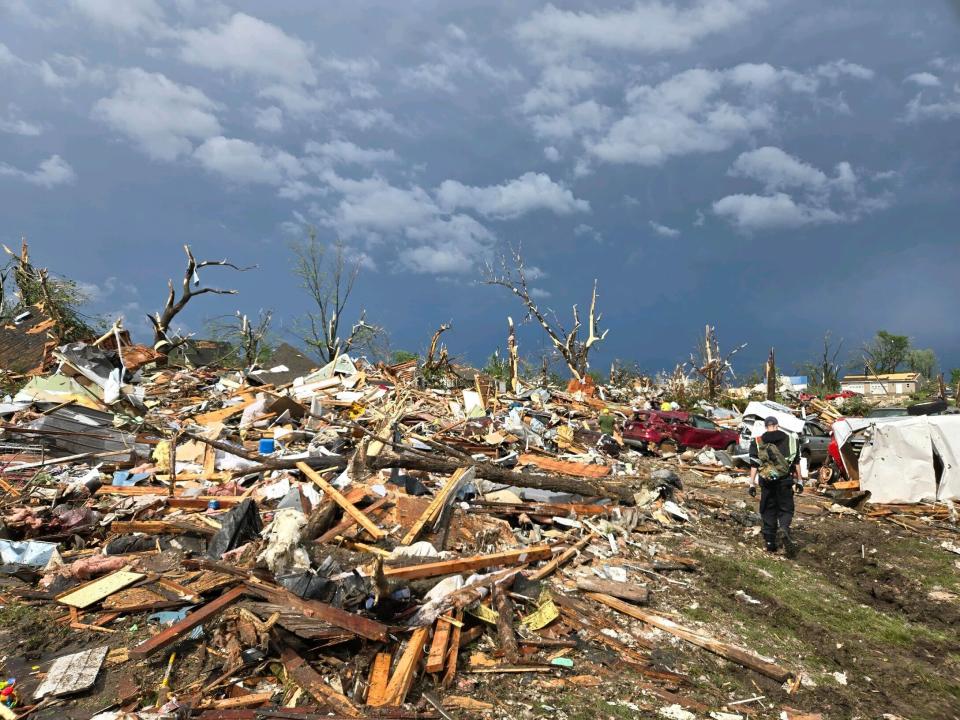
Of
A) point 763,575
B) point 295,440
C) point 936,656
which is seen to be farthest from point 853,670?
point 295,440

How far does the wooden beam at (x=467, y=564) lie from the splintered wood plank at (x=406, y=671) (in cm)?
70

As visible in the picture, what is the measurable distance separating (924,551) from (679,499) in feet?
11.7

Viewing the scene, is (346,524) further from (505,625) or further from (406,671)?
(406,671)

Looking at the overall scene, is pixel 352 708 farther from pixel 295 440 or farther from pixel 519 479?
pixel 295 440

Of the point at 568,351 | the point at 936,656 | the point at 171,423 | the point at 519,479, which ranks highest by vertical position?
the point at 568,351

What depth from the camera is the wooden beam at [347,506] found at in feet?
22.7

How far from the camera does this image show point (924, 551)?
27.7 ft

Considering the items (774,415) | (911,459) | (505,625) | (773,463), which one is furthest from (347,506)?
(774,415)

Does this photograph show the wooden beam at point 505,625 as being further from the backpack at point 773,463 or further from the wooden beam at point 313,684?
the backpack at point 773,463

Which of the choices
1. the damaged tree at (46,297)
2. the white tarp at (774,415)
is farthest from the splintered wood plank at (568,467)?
the damaged tree at (46,297)

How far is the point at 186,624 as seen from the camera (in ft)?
15.4

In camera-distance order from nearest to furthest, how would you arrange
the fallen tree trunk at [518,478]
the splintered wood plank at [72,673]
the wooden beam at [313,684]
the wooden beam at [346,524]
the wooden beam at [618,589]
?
the wooden beam at [313,684]
the splintered wood plank at [72,673]
the wooden beam at [618,589]
the wooden beam at [346,524]
the fallen tree trunk at [518,478]

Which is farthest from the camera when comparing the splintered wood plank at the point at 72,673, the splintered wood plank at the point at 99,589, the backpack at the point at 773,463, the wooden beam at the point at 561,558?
the backpack at the point at 773,463

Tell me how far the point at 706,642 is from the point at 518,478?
4438 millimetres
